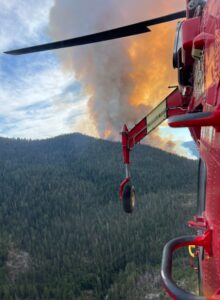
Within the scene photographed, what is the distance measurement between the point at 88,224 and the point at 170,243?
190 metres

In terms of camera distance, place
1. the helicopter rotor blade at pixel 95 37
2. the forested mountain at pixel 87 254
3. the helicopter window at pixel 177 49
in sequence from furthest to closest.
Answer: the forested mountain at pixel 87 254, the helicopter window at pixel 177 49, the helicopter rotor blade at pixel 95 37

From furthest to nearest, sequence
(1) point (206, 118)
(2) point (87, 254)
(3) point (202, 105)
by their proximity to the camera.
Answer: (2) point (87, 254) < (3) point (202, 105) < (1) point (206, 118)

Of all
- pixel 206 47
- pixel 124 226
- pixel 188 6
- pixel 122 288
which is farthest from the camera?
pixel 124 226

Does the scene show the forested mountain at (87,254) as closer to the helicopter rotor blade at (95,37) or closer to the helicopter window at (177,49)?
the helicopter window at (177,49)

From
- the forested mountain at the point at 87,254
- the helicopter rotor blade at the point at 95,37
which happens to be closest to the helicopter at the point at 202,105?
the helicopter rotor blade at the point at 95,37

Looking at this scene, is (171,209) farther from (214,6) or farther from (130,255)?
(214,6)

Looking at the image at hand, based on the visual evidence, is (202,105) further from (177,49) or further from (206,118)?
(206,118)

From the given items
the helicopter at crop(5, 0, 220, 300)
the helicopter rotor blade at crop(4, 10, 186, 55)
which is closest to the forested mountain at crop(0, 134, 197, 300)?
the helicopter at crop(5, 0, 220, 300)

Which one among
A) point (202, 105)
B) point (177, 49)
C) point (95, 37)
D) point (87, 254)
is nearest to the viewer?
point (202, 105)

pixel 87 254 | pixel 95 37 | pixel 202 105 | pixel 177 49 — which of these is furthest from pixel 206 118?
pixel 87 254

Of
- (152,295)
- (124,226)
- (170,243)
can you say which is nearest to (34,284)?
(152,295)

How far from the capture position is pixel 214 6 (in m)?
4.18

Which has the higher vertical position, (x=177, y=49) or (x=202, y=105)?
(x=177, y=49)

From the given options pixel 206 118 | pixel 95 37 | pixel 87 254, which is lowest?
pixel 87 254
